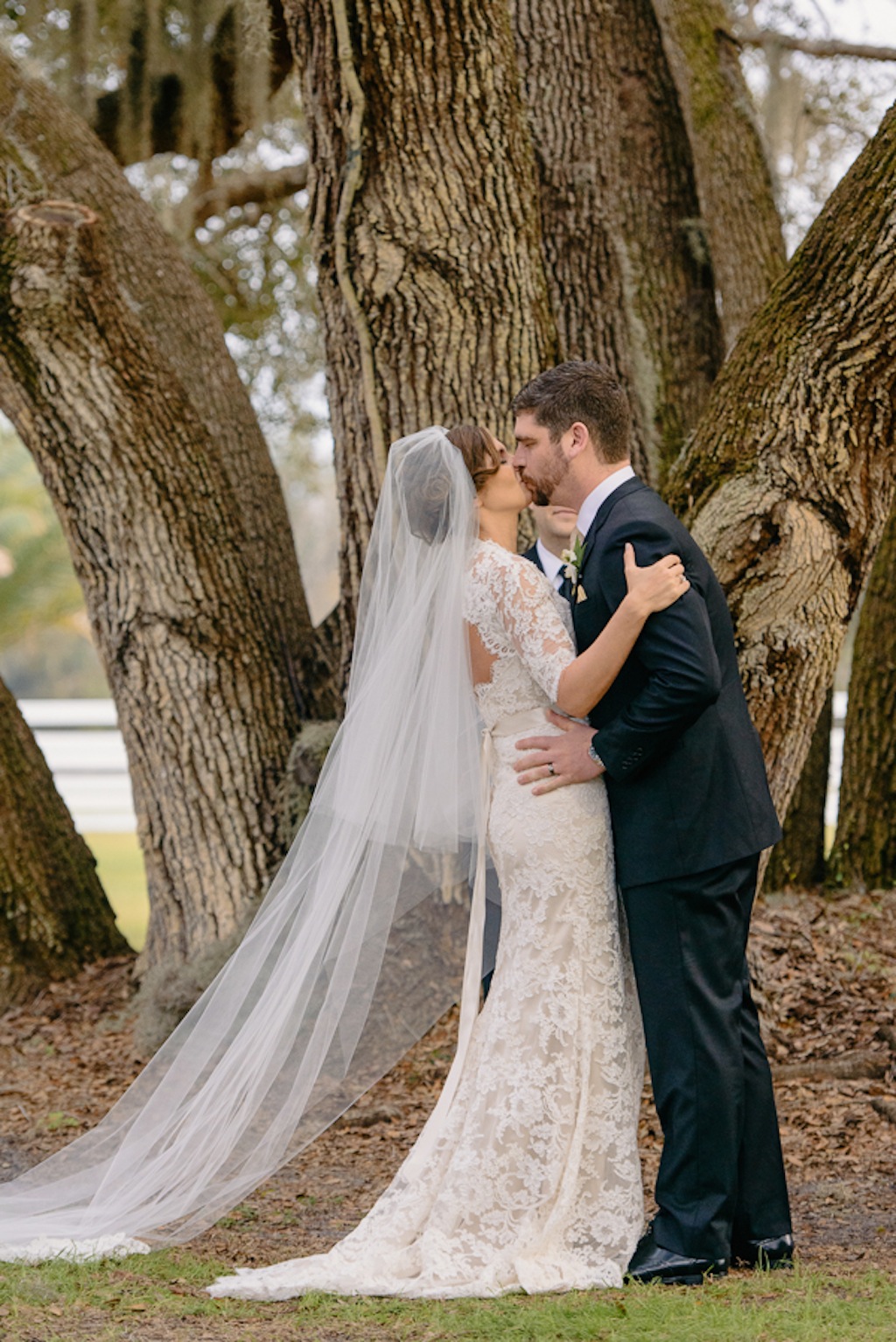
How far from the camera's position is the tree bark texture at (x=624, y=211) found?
22.9ft

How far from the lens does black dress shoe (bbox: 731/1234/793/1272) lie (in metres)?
3.59

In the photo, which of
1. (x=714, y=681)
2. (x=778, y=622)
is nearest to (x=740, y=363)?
(x=778, y=622)

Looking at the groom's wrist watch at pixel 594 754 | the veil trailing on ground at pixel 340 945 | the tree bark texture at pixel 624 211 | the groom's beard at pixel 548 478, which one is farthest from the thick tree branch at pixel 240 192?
the groom's wrist watch at pixel 594 754

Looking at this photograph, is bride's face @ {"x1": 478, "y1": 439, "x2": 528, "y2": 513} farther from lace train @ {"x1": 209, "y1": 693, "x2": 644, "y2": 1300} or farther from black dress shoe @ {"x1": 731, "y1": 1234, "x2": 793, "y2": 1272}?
black dress shoe @ {"x1": 731, "y1": 1234, "x2": 793, "y2": 1272}

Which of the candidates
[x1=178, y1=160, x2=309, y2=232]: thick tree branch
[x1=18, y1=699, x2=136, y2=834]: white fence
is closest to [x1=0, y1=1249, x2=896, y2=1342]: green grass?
[x1=178, y1=160, x2=309, y2=232]: thick tree branch

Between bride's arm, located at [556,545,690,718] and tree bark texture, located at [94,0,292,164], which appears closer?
bride's arm, located at [556,545,690,718]

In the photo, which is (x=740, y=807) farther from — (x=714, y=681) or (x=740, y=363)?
(x=740, y=363)

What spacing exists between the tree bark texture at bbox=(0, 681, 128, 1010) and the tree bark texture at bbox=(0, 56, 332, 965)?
3.05 ft

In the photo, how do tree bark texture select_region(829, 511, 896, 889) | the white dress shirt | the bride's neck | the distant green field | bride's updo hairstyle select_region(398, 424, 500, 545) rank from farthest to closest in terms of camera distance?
the distant green field → tree bark texture select_region(829, 511, 896, 889) → the white dress shirt → the bride's neck → bride's updo hairstyle select_region(398, 424, 500, 545)

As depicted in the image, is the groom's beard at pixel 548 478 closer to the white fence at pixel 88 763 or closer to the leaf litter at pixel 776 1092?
the leaf litter at pixel 776 1092

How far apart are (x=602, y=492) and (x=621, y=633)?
44cm

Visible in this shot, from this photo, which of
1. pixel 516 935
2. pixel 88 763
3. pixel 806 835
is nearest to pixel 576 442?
pixel 516 935

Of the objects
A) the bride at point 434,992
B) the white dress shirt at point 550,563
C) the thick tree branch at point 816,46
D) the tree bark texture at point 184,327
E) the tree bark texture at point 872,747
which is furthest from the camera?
the thick tree branch at point 816,46

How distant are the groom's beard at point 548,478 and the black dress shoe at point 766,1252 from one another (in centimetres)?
197
